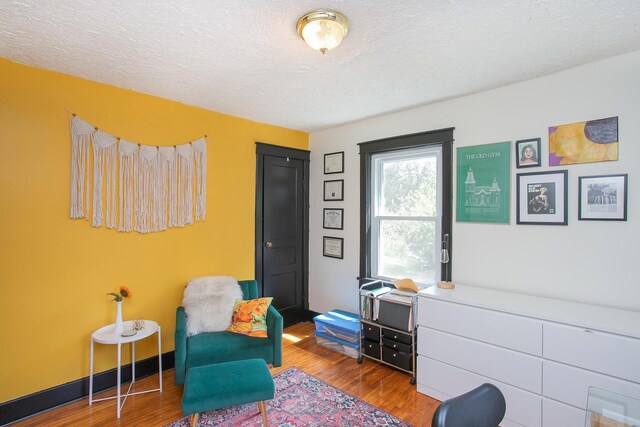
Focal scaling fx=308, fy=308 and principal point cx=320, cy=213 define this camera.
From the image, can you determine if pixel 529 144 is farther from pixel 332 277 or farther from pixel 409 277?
pixel 332 277

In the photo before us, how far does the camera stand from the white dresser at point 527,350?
185cm

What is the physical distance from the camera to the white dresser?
1849 mm

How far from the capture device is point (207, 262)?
3.34 meters

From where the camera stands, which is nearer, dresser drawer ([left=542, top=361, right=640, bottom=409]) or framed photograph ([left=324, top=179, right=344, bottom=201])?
dresser drawer ([left=542, top=361, right=640, bottom=409])

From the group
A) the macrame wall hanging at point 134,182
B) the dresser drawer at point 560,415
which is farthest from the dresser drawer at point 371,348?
the macrame wall hanging at point 134,182

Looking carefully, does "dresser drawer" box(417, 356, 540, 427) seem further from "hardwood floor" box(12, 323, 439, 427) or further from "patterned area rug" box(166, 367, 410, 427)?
"patterned area rug" box(166, 367, 410, 427)

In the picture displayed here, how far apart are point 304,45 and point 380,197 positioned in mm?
2125

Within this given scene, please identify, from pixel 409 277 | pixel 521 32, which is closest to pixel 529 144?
pixel 521 32

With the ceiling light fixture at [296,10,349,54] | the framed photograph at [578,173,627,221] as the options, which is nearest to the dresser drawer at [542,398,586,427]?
the framed photograph at [578,173,627,221]

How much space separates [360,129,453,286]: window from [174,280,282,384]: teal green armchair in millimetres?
1441

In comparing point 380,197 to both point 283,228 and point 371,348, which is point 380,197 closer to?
point 283,228

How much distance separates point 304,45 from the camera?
6.55 ft

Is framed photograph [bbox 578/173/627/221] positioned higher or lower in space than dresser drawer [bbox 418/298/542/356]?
higher

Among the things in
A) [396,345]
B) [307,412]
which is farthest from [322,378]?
[396,345]
